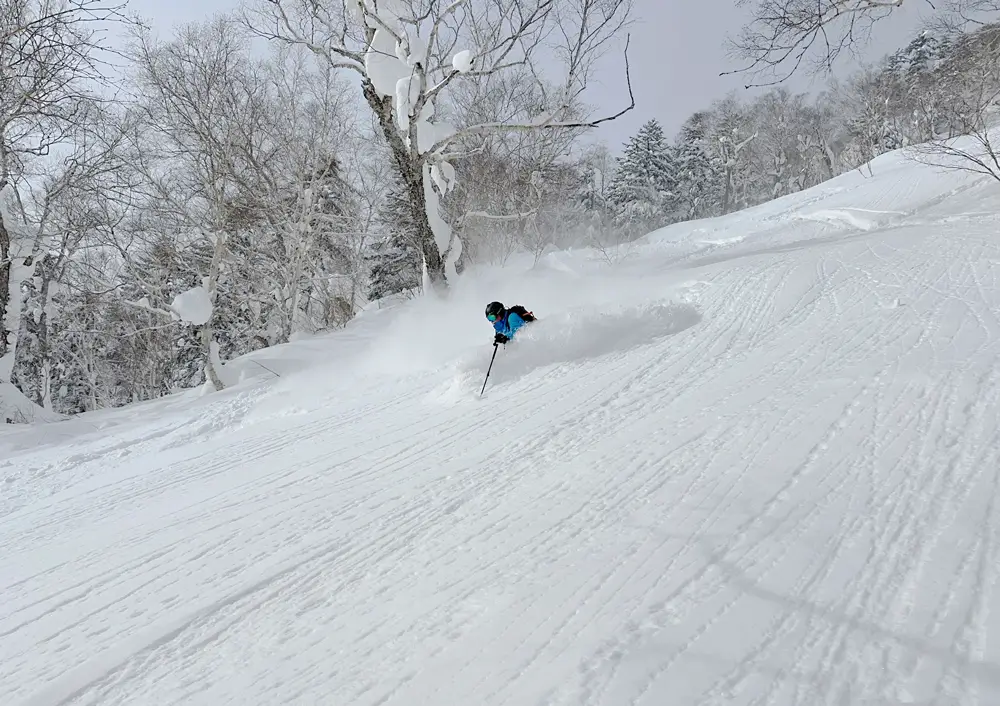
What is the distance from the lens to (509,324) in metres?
5.70

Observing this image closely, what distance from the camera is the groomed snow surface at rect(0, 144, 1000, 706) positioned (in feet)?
6.14

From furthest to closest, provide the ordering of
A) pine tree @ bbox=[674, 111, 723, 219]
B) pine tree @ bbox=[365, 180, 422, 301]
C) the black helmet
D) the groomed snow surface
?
pine tree @ bbox=[674, 111, 723, 219]
pine tree @ bbox=[365, 180, 422, 301]
the black helmet
the groomed snow surface

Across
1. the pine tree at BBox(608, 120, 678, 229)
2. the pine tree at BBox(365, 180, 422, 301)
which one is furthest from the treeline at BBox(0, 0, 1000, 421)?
the pine tree at BBox(608, 120, 678, 229)

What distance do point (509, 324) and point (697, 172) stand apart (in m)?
44.4

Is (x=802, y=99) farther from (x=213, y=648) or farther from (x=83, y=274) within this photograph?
(x=213, y=648)

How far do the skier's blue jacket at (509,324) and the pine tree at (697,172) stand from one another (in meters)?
41.4

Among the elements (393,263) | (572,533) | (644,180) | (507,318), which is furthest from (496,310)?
(644,180)

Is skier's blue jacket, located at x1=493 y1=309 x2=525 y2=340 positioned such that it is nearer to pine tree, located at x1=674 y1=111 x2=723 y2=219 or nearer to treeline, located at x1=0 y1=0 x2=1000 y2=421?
treeline, located at x1=0 y1=0 x2=1000 y2=421

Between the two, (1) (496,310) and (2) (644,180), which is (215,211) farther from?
(2) (644,180)

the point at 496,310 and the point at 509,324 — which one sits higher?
the point at 496,310

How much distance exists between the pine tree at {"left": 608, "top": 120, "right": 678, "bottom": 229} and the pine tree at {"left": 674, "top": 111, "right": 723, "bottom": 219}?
101 inches

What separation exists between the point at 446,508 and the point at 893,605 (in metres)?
2.07

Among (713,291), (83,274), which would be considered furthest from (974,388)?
(83,274)

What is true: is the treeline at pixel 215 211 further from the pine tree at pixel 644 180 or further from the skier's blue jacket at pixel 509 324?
the pine tree at pixel 644 180
